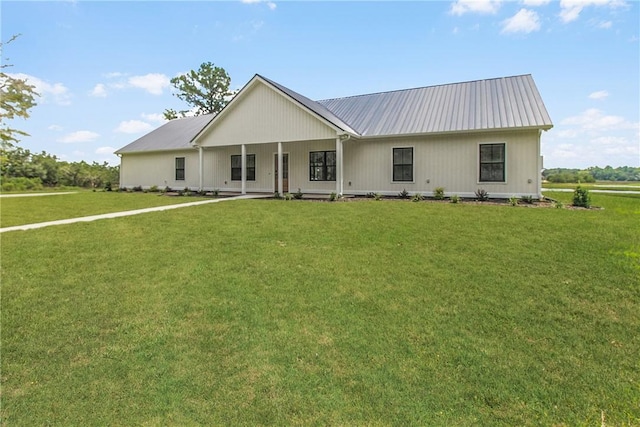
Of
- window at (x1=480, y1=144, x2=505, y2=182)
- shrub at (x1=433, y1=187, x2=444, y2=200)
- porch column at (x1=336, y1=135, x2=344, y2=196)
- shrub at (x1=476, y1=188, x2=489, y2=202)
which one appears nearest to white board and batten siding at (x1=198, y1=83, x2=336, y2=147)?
porch column at (x1=336, y1=135, x2=344, y2=196)

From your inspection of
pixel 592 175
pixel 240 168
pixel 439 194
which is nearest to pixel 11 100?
pixel 240 168

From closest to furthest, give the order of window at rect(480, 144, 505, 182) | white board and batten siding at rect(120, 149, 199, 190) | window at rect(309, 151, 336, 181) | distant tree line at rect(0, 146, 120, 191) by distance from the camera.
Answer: window at rect(480, 144, 505, 182)
window at rect(309, 151, 336, 181)
white board and batten siding at rect(120, 149, 199, 190)
distant tree line at rect(0, 146, 120, 191)

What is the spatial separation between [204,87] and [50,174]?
17132 millimetres

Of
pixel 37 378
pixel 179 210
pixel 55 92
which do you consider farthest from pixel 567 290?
pixel 55 92

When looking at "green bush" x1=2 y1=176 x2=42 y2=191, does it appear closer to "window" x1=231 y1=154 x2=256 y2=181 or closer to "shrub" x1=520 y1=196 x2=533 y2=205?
"window" x1=231 y1=154 x2=256 y2=181

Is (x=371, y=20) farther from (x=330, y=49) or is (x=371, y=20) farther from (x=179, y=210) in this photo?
(x=179, y=210)

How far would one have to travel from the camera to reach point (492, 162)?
13.6 meters

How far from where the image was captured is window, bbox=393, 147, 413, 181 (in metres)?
15.0

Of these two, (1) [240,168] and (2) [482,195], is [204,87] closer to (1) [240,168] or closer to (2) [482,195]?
(1) [240,168]

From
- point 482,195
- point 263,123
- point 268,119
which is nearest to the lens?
point 482,195

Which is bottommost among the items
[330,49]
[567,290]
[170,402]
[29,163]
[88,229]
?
[170,402]

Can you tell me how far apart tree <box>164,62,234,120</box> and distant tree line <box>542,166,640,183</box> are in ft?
120

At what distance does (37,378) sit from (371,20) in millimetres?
16550

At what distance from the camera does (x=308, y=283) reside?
5191 millimetres
